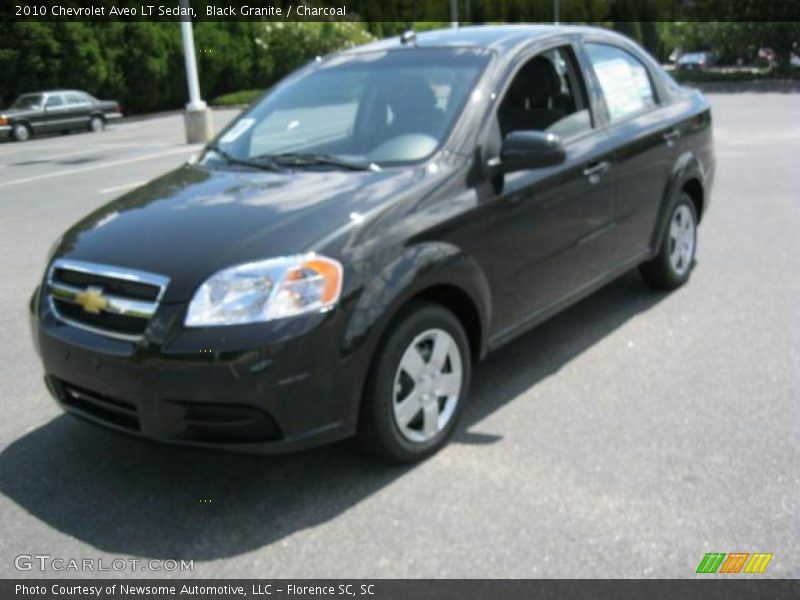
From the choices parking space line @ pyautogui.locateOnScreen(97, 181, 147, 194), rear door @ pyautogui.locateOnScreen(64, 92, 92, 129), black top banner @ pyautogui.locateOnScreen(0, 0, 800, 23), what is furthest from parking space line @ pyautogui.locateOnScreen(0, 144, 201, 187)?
rear door @ pyautogui.locateOnScreen(64, 92, 92, 129)

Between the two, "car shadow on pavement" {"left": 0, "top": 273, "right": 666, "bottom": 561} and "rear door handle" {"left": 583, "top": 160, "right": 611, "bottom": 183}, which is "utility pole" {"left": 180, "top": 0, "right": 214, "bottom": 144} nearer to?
"rear door handle" {"left": 583, "top": 160, "right": 611, "bottom": 183}

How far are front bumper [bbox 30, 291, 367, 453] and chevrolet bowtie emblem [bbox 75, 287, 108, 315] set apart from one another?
0.10m

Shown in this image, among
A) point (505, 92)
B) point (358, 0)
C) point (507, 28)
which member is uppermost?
point (358, 0)

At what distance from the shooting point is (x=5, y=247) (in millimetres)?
8438

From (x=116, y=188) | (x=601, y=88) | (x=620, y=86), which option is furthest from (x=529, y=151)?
(x=116, y=188)

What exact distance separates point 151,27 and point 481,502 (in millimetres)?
37106

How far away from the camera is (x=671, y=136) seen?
17.8ft

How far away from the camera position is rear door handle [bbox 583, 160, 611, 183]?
4551 mm

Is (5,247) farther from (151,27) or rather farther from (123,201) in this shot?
(151,27)

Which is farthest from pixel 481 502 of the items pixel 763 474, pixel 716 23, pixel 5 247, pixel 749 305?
pixel 716 23

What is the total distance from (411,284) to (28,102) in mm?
27508

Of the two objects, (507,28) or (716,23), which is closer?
(507,28)

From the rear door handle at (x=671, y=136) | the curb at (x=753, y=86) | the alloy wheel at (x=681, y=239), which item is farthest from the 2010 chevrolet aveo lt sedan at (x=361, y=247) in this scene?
the curb at (x=753, y=86)
